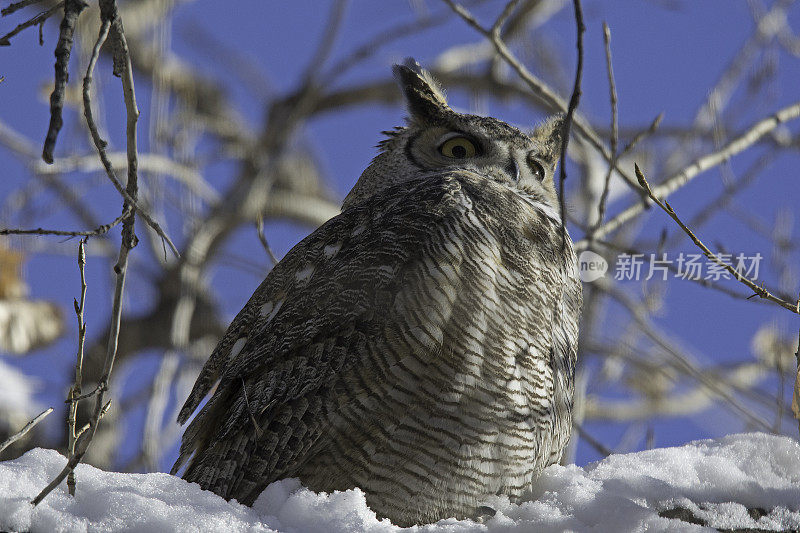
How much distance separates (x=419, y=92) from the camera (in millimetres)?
3189

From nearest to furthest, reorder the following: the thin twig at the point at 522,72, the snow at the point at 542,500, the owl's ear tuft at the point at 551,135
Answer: the snow at the point at 542,500, the thin twig at the point at 522,72, the owl's ear tuft at the point at 551,135

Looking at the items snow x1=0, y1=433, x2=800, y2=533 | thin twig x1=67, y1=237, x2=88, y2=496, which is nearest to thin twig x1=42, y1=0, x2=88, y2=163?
thin twig x1=67, y1=237, x2=88, y2=496

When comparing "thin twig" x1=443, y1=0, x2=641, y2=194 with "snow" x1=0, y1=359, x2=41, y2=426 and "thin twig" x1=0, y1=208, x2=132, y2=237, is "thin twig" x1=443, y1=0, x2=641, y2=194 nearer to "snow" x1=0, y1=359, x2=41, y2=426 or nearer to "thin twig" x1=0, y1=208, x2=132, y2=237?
"thin twig" x1=0, y1=208, x2=132, y2=237

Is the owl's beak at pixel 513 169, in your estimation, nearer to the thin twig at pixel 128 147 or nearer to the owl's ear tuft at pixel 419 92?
the owl's ear tuft at pixel 419 92

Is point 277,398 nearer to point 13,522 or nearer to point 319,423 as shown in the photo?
point 319,423

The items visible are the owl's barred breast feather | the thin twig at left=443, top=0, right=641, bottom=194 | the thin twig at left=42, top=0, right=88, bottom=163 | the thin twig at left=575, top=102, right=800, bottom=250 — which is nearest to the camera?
the thin twig at left=42, top=0, right=88, bottom=163

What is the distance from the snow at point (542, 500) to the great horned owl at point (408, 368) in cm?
13

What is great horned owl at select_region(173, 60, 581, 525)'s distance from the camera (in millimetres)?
1979

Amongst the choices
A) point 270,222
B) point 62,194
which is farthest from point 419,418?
point 270,222

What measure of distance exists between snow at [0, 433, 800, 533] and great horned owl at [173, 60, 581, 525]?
0.13 metres

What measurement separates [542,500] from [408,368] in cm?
47

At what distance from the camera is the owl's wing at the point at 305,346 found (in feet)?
6.72

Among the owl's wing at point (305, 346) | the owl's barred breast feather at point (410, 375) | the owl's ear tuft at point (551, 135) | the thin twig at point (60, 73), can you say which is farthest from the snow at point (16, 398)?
the thin twig at point (60, 73)

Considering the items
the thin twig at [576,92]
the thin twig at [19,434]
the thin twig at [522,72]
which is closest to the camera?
the thin twig at [19,434]
